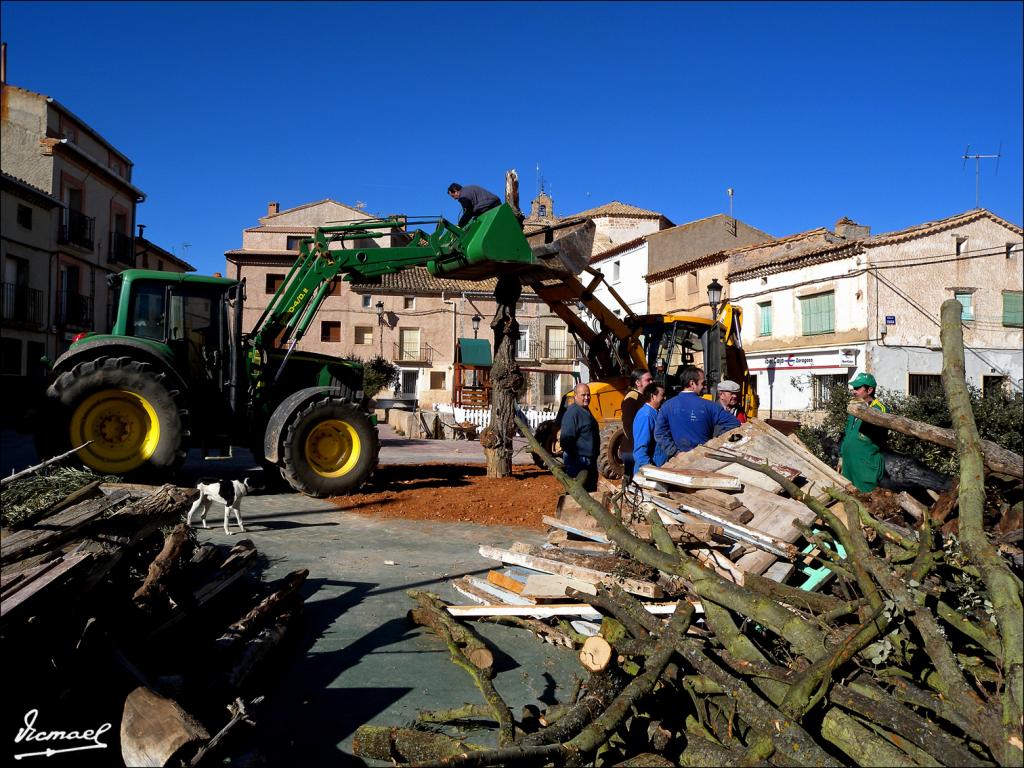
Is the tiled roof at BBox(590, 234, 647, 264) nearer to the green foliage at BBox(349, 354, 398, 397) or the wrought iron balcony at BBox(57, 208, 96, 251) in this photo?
the green foliage at BBox(349, 354, 398, 397)

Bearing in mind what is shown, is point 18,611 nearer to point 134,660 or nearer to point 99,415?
point 134,660

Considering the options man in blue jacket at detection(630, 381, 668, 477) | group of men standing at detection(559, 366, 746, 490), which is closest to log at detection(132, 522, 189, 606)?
group of men standing at detection(559, 366, 746, 490)

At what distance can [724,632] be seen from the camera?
10.6 feet

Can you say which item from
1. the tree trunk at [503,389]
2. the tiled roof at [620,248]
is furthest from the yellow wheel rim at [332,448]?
the tiled roof at [620,248]

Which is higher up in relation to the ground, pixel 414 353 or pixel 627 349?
pixel 414 353

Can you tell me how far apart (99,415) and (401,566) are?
4552 millimetres

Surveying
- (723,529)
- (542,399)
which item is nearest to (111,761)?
(723,529)

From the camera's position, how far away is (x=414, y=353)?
4141 cm

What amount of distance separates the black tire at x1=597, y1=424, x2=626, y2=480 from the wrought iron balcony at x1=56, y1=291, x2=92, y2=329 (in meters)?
25.2

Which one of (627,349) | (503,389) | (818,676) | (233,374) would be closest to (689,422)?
(818,676)

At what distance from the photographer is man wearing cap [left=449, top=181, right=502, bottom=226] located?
1059 cm

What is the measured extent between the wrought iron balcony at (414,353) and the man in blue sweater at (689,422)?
34.5m

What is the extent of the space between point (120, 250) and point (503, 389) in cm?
2814

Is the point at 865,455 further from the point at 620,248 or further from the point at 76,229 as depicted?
the point at 620,248
